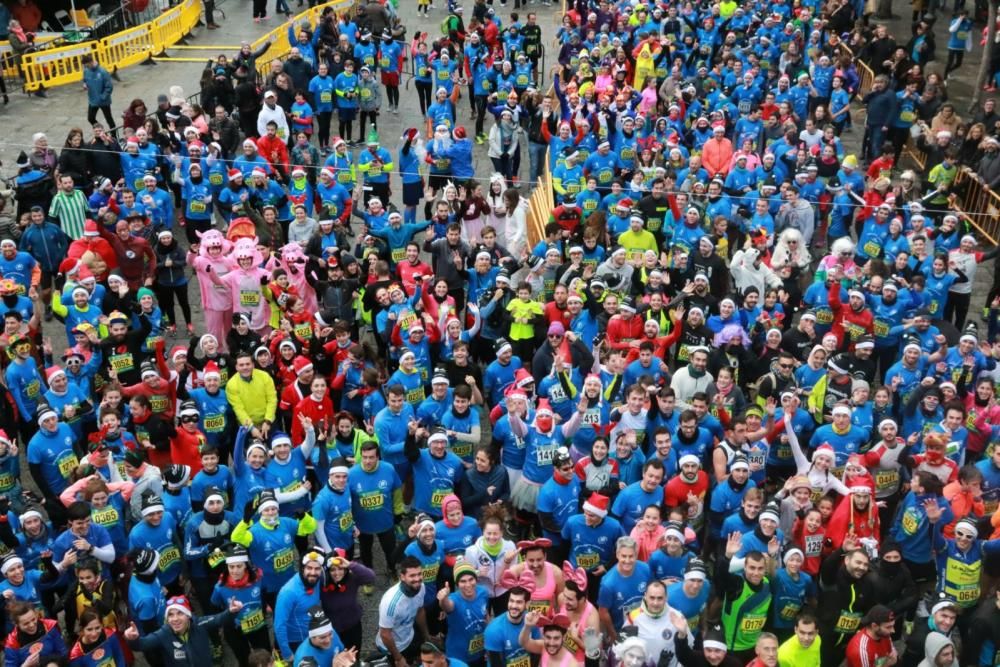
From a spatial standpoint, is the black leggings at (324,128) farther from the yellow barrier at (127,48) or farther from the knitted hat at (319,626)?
the knitted hat at (319,626)

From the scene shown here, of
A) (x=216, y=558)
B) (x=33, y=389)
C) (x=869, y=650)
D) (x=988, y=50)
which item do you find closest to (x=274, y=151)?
(x=33, y=389)

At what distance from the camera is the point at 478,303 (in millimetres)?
13398

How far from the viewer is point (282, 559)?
921cm

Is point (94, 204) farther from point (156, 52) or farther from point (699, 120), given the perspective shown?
point (156, 52)

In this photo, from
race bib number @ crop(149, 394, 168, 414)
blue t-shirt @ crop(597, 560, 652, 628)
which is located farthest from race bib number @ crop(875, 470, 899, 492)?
race bib number @ crop(149, 394, 168, 414)

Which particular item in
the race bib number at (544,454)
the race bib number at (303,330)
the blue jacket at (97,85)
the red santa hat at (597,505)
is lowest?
the race bib number at (544,454)

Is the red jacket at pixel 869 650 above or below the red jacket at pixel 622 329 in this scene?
below

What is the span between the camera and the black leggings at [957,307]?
13885 mm

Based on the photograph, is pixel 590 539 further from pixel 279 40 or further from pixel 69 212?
pixel 279 40

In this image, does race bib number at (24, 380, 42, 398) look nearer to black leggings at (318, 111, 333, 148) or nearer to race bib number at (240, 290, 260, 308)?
race bib number at (240, 290, 260, 308)

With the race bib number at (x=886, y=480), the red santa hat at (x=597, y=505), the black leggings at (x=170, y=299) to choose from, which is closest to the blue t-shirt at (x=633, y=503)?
the red santa hat at (x=597, y=505)

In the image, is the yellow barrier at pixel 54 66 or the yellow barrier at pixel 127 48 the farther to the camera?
the yellow barrier at pixel 127 48

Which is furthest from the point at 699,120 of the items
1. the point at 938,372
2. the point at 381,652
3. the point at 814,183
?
the point at 381,652

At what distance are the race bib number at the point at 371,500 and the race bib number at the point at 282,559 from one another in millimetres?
812
